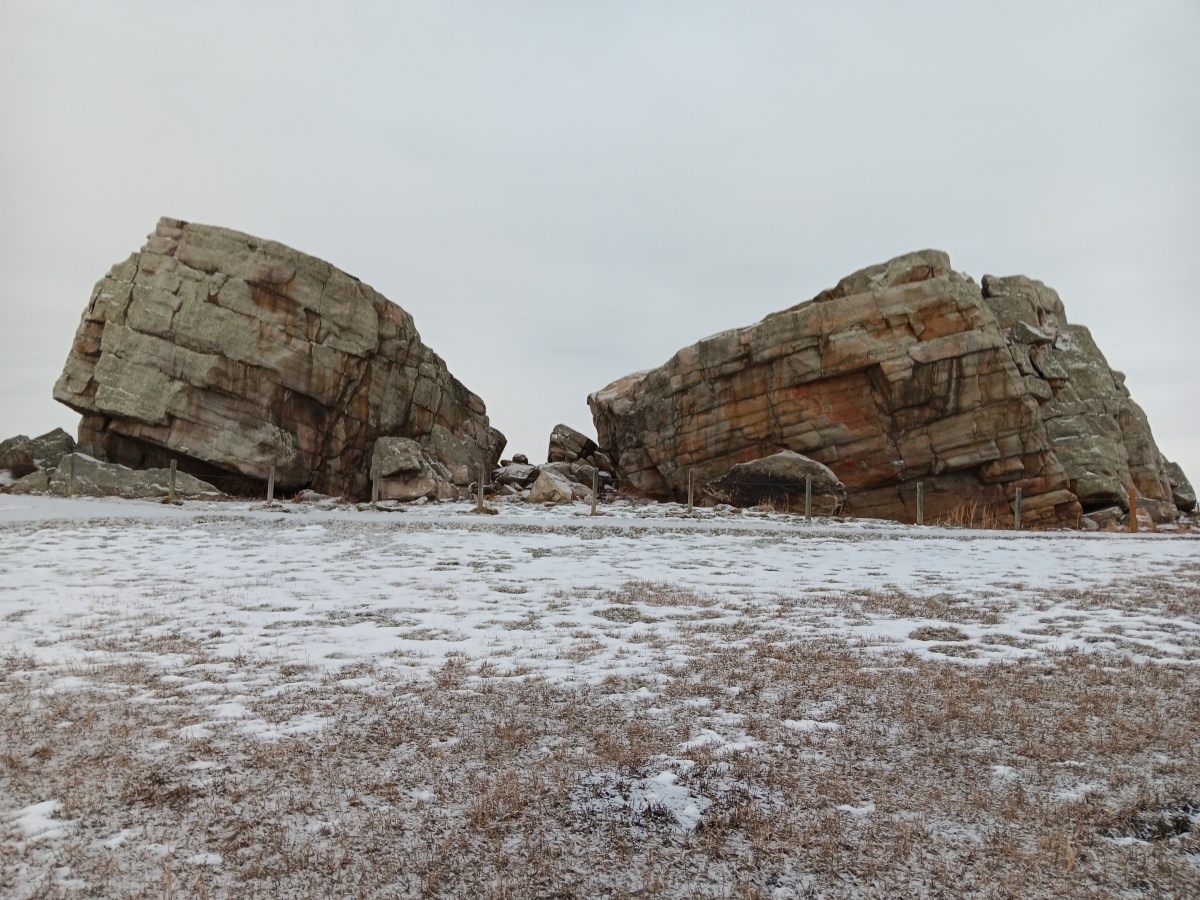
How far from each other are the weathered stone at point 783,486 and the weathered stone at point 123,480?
16.8 m

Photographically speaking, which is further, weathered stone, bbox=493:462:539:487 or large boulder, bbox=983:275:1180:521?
weathered stone, bbox=493:462:539:487

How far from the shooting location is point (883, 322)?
94.2ft

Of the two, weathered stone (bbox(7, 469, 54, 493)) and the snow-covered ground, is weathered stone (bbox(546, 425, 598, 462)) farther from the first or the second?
the snow-covered ground

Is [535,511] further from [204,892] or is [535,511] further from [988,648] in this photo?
[204,892]

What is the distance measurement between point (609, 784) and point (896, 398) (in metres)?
28.3

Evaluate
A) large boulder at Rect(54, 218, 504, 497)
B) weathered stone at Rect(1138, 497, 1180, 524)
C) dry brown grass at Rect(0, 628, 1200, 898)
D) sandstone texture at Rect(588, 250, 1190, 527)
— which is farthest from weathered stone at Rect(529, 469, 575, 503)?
weathered stone at Rect(1138, 497, 1180, 524)

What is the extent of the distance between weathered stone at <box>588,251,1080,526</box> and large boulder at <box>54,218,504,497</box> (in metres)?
16.2

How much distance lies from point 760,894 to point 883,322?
29137mm

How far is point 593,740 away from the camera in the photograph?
3367 mm

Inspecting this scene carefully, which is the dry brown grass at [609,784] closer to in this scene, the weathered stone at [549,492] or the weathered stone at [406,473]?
the weathered stone at [549,492]

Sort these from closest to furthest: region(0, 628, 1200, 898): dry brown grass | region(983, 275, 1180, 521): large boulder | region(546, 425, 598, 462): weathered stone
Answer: region(0, 628, 1200, 898): dry brown grass → region(983, 275, 1180, 521): large boulder → region(546, 425, 598, 462): weathered stone

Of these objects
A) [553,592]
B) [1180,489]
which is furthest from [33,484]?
[1180,489]

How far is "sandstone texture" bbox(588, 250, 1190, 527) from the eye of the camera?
28.0m

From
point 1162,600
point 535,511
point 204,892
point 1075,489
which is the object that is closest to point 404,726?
point 204,892
